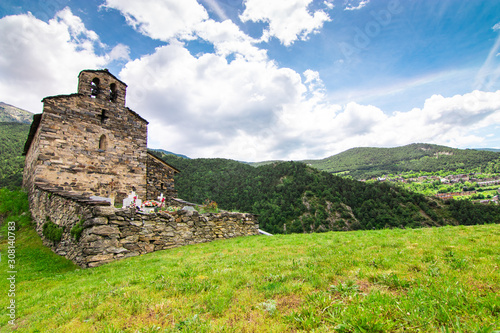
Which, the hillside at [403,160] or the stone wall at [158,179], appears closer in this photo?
the stone wall at [158,179]

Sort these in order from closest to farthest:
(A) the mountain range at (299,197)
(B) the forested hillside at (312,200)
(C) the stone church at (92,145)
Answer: (C) the stone church at (92,145) < (A) the mountain range at (299,197) < (B) the forested hillside at (312,200)

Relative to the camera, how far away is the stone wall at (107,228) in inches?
293

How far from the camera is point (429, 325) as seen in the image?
209 centimetres

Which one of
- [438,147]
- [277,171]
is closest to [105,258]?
[277,171]

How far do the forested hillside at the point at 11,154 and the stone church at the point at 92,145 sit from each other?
13.5 metres

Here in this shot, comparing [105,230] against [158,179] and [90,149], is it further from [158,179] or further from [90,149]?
[158,179]

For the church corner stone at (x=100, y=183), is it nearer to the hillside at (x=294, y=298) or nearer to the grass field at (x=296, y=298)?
the hillside at (x=294, y=298)

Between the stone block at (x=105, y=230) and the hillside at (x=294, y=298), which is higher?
the stone block at (x=105, y=230)

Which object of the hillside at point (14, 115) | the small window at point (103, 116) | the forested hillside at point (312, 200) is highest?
the hillside at point (14, 115)

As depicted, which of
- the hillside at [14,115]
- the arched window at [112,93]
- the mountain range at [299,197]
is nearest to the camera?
the arched window at [112,93]

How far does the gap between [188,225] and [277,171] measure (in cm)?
5417

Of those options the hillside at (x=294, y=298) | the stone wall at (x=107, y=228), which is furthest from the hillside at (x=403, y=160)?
the hillside at (x=294, y=298)

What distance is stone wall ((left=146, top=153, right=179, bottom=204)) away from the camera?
17984 mm

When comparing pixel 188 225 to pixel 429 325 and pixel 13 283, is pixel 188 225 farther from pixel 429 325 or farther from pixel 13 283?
pixel 429 325
